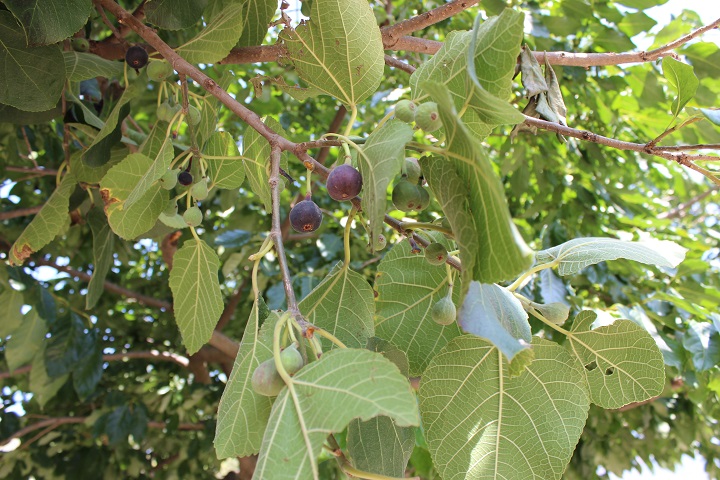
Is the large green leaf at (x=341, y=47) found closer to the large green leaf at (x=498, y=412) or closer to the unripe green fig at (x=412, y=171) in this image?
the unripe green fig at (x=412, y=171)

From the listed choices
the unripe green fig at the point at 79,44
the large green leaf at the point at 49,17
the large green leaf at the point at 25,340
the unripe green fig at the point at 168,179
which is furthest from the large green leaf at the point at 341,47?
the large green leaf at the point at 25,340

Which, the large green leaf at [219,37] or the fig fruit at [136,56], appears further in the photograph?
the fig fruit at [136,56]

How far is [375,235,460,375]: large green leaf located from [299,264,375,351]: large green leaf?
0.30ft

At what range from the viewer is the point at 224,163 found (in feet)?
4.32

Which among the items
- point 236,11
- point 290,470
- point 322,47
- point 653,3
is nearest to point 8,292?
point 236,11

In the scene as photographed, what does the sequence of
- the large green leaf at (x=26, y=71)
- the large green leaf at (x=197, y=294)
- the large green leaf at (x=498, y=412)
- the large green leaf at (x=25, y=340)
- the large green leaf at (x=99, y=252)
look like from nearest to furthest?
the large green leaf at (x=498, y=412), the large green leaf at (x=197, y=294), the large green leaf at (x=26, y=71), the large green leaf at (x=99, y=252), the large green leaf at (x=25, y=340)

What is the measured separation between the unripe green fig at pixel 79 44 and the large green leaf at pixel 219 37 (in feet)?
1.26

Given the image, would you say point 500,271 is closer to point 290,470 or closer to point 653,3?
point 290,470

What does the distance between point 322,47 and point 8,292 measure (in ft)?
6.55

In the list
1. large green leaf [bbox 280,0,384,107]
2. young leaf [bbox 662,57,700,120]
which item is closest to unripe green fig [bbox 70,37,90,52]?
large green leaf [bbox 280,0,384,107]

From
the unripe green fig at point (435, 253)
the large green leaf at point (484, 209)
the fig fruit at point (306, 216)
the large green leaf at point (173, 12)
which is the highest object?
the large green leaf at point (173, 12)

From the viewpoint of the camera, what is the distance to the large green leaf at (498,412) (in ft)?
2.78

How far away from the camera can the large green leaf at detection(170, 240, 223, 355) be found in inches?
44.0

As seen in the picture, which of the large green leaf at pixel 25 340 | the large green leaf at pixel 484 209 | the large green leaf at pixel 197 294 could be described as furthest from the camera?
the large green leaf at pixel 25 340
